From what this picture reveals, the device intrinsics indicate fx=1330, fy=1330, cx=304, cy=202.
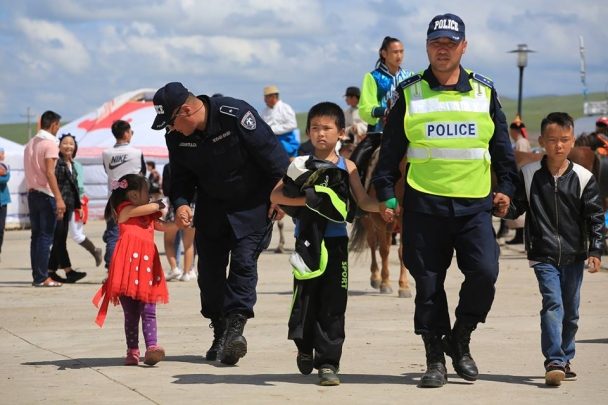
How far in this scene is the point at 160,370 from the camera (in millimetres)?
8398

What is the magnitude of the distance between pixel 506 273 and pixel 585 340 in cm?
610

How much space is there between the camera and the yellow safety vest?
753 centimetres

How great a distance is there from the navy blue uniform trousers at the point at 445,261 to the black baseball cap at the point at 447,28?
1017mm

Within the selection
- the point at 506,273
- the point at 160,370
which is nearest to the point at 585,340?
the point at 160,370

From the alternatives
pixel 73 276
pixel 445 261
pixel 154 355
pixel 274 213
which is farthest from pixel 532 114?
pixel 445 261

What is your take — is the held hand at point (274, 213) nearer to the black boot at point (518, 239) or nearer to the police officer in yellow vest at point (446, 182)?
the police officer in yellow vest at point (446, 182)

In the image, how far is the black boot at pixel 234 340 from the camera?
27.5 feet

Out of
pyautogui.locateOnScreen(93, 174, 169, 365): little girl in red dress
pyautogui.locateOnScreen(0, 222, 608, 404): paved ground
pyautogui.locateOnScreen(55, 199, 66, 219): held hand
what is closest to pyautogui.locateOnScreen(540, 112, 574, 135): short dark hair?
pyautogui.locateOnScreen(0, 222, 608, 404): paved ground

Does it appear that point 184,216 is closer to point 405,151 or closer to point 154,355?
point 154,355

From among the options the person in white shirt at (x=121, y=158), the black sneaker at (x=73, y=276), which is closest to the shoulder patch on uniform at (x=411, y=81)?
the person in white shirt at (x=121, y=158)

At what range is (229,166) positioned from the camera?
28.0 feet

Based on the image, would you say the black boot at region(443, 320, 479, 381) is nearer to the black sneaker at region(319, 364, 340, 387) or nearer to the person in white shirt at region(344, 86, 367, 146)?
the black sneaker at region(319, 364, 340, 387)

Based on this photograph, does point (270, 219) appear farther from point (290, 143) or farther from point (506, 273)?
point (290, 143)

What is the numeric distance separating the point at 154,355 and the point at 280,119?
11.8m
